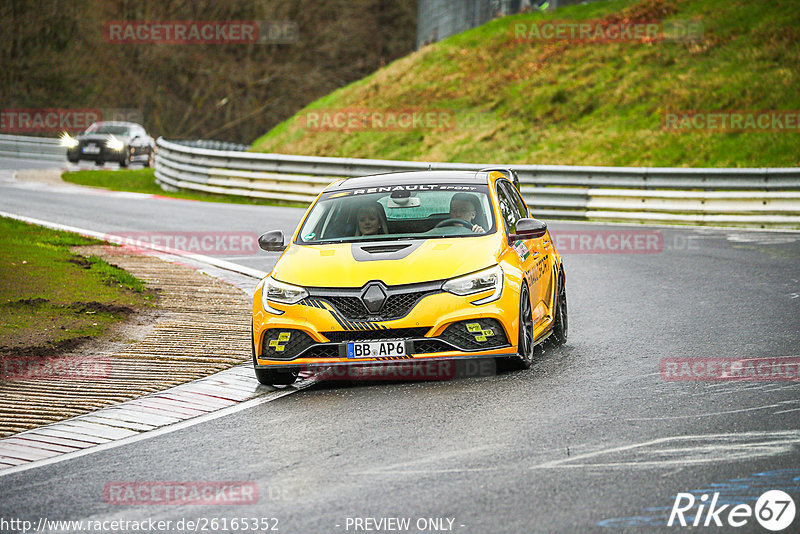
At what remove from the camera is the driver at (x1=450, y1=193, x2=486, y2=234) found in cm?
961

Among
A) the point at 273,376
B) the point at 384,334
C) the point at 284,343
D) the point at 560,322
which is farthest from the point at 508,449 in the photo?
the point at 560,322

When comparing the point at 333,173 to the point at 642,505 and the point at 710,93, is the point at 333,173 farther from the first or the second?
the point at 642,505

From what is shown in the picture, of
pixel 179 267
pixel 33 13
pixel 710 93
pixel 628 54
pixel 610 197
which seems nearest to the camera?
pixel 179 267

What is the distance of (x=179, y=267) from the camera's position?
15.6 m

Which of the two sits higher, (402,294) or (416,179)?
(416,179)

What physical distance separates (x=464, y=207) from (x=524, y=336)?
4.82ft

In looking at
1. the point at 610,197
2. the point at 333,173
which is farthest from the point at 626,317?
the point at 333,173

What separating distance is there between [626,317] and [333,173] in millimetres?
15638
